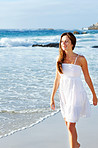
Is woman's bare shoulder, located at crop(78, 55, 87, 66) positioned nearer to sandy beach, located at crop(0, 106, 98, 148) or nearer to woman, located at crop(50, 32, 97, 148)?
woman, located at crop(50, 32, 97, 148)

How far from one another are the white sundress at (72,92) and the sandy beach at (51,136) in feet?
3.13

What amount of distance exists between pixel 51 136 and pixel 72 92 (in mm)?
1404

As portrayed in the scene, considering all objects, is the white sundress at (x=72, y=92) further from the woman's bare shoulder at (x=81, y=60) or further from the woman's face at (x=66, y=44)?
the woman's face at (x=66, y=44)

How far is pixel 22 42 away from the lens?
128ft

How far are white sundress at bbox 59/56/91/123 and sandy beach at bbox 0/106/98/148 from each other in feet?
3.13

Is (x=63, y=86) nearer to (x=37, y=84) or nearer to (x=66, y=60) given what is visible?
(x=66, y=60)

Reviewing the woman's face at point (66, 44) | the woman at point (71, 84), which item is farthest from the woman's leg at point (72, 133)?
the woman's face at point (66, 44)

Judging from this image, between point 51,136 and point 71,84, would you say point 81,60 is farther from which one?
point 51,136

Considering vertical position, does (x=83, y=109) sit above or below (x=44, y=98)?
above

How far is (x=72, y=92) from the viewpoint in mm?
3219

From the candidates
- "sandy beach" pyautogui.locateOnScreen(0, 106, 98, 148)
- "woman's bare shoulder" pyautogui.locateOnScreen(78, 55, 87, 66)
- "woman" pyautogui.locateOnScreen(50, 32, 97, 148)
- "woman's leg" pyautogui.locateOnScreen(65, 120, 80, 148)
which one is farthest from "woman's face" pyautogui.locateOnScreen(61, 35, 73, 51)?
"sandy beach" pyautogui.locateOnScreen(0, 106, 98, 148)

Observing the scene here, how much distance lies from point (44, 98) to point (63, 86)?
3809mm

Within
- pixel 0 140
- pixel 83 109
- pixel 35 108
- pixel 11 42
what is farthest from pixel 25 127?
pixel 11 42

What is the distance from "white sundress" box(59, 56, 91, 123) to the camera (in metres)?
3.21
